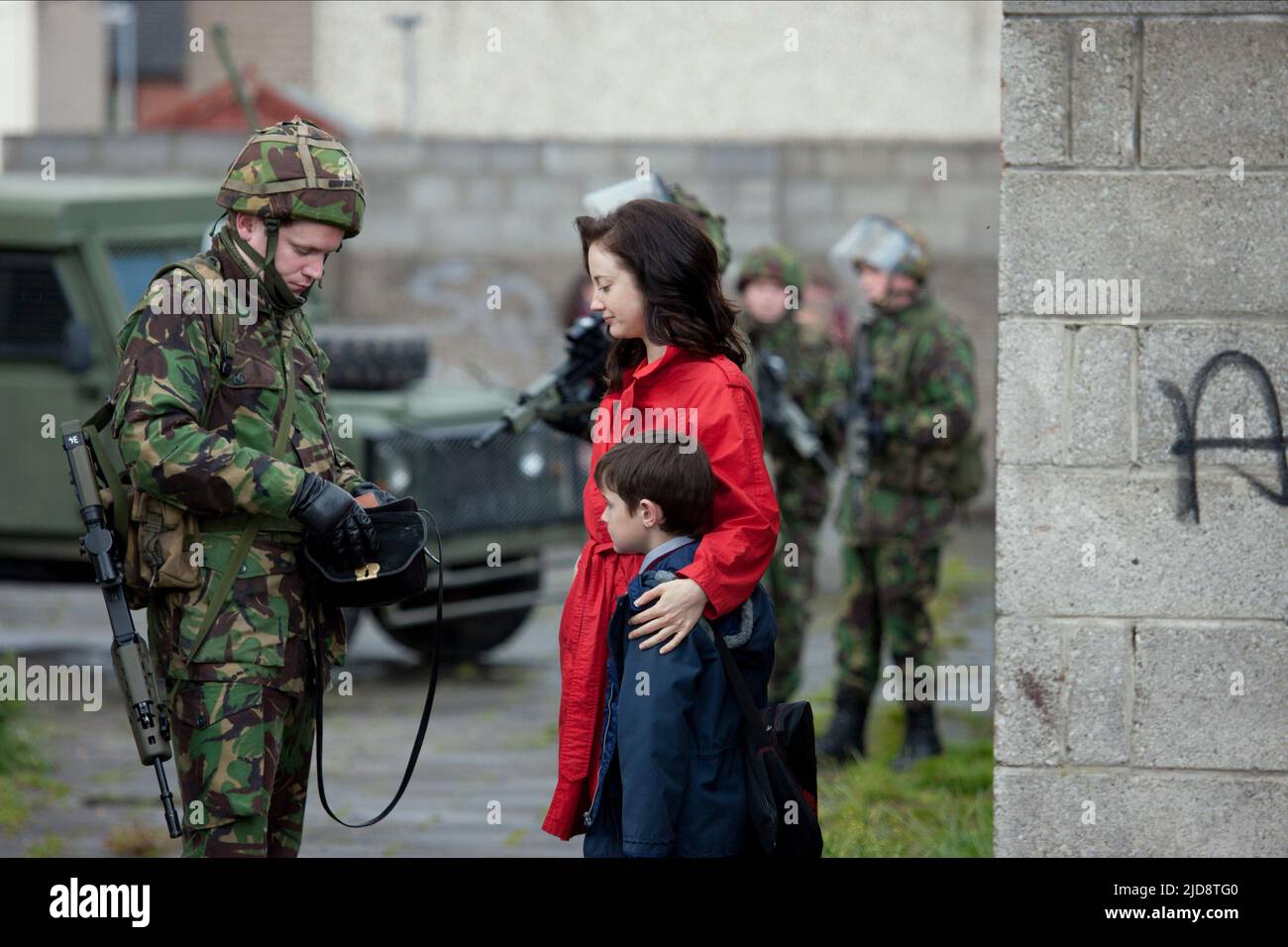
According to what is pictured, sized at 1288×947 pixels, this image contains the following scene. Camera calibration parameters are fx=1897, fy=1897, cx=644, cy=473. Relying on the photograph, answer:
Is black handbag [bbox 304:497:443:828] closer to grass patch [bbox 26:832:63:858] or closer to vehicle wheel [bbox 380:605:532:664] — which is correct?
grass patch [bbox 26:832:63:858]

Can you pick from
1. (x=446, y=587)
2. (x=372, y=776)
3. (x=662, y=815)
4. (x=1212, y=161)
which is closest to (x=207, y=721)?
(x=662, y=815)

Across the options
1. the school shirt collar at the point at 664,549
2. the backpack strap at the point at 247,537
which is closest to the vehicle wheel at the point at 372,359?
the backpack strap at the point at 247,537

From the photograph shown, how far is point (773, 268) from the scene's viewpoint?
7402 mm

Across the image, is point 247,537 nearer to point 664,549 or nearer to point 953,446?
point 664,549

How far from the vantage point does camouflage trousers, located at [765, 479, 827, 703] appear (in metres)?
7.13

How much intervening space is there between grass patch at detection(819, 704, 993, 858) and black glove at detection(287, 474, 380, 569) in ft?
6.67

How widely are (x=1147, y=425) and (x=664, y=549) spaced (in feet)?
4.22

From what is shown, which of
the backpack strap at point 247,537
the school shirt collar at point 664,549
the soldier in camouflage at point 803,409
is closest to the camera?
the school shirt collar at point 664,549

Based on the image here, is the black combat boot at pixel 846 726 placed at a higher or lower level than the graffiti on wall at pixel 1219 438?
lower

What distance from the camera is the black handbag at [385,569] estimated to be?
3.95 metres

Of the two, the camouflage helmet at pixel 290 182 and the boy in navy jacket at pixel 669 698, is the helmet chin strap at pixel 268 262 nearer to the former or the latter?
the camouflage helmet at pixel 290 182

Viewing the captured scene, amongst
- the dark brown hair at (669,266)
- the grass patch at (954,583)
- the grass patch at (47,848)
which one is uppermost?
the dark brown hair at (669,266)

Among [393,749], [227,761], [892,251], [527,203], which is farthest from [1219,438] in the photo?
[527,203]

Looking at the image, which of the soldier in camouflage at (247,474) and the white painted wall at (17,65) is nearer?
the soldier in camouflage at (247,474)
